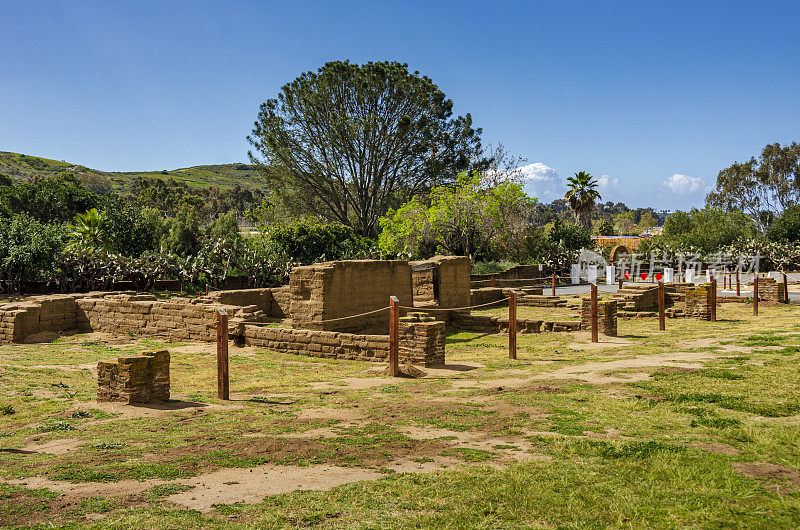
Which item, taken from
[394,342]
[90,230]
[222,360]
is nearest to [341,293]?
[394,342]

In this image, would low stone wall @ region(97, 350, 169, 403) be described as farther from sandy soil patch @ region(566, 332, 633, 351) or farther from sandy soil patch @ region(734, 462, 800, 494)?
sandy soil patch @ region(566, 332, 633, 351)

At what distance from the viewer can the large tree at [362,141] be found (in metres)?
41.8

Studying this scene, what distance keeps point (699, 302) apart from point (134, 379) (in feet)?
57.3

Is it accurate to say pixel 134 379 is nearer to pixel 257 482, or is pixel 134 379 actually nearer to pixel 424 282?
pixel 257 482

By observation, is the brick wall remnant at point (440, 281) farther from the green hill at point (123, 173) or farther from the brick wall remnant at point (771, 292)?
the green hill at point (123, 173)

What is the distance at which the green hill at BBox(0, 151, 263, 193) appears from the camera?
11069 cm

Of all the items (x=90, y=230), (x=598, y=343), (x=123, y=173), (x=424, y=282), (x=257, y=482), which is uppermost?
(x=123, y=173)

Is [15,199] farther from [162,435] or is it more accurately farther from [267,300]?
[162,435]

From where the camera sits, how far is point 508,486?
4715 mm

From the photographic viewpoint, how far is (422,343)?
11.3 meters

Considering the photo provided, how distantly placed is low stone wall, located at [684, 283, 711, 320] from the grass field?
8421mm

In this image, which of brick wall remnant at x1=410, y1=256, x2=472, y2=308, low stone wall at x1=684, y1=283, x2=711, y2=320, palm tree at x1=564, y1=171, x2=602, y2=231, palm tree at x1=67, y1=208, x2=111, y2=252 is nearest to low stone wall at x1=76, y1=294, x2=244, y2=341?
brick wall remnant at x1=410, y1=256, x2=472, y2=308

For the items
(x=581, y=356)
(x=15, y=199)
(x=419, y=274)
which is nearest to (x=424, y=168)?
(x=419, y=274)

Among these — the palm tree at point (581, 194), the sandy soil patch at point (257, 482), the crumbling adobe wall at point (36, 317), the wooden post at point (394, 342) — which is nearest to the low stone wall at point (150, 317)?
the crumbling adobe wall at point (36, 317)
